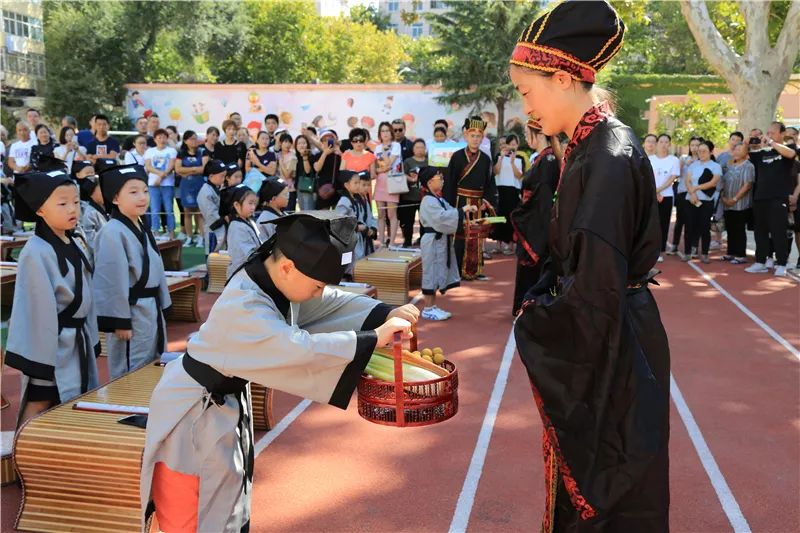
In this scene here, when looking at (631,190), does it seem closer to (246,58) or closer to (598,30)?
(598,30)

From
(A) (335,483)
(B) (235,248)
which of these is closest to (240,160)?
(B) (235,248)

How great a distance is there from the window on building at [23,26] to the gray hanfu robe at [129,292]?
1423 inches

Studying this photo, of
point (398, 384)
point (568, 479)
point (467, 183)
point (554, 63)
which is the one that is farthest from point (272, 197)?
point (568, 479)

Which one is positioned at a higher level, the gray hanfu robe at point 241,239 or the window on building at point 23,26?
the window on building at point 23,26

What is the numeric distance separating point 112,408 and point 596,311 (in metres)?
3.05

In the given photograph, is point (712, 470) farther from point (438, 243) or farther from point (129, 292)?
point (438, 243)

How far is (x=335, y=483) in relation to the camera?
440 centimetres

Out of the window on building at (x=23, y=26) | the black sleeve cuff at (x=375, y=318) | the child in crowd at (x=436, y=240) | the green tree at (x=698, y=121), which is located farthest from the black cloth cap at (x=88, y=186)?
the window on building at (x=23, y=26)

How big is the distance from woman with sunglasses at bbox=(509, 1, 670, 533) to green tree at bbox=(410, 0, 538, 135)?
2197 centimetres

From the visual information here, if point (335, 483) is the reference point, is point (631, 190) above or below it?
above

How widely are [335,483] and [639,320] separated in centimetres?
269

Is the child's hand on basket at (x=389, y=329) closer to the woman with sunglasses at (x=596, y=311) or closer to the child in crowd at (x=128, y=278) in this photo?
the woman with sunglasses at (x=596, y=311)

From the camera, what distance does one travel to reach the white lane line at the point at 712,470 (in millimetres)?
3979

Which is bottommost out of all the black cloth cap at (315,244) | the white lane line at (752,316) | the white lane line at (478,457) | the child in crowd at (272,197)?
the white lane line at (478,457)
